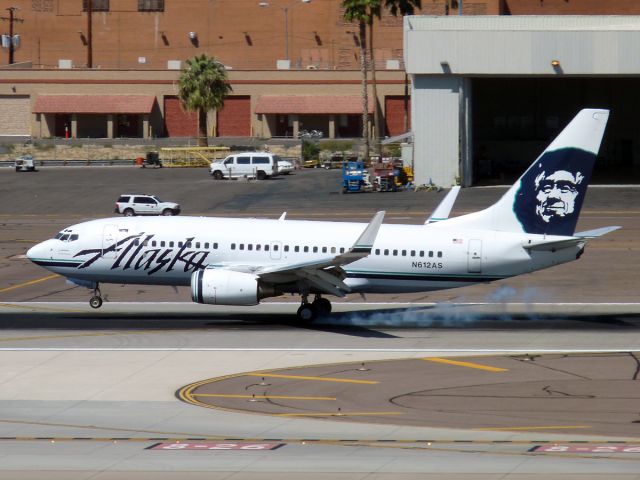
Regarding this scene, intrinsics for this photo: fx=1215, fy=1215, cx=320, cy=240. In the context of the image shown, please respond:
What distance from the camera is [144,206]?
85.5 meters

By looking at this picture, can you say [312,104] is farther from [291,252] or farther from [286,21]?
[291,252]

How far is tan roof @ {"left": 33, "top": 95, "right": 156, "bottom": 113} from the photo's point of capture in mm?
140750

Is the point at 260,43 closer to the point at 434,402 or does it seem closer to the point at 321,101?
the point at 321,101

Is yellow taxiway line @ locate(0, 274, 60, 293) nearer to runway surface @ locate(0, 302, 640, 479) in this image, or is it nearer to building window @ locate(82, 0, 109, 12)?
runway surface @ locate(0, 302, 640, 479)

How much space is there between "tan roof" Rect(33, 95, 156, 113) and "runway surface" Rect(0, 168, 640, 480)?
79.9 metres

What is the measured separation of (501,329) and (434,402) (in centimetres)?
1230

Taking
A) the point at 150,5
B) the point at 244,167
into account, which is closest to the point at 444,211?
the point at 244,167

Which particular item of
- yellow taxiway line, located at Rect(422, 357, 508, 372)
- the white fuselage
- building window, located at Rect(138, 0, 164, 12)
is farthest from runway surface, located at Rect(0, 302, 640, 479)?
building window, located at Rect(138, 0, 164, 12)

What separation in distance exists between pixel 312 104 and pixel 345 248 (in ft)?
314

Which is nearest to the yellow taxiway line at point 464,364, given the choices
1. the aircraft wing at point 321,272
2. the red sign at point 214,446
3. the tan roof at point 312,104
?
→ the aircraft wing at point 321,272

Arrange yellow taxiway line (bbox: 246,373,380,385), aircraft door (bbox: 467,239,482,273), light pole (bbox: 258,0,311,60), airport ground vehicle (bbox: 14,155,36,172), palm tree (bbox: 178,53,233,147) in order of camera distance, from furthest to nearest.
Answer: light pole (bbox: 258,0,311,60)
palm tree (bbox: 178,53,233,147)
airport ground vehicle (bbox: 14,155,36,172)
aircraft door (bbox: 467,239,482,273)
yellow taxiway line (bbox: 246,373,380,385)

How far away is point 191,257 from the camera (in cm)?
4562

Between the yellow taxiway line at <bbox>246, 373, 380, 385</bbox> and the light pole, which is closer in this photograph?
the yellow taxiway line at <bbox>246, 373, 380, 385</bbox>

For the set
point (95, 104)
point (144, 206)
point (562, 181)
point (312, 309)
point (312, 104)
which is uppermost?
point (95, 104)
